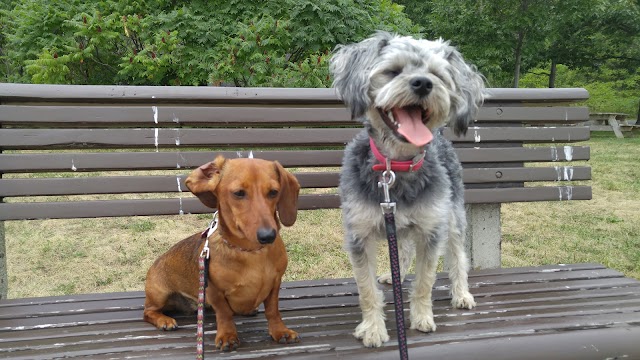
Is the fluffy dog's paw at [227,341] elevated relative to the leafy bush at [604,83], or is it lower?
lower

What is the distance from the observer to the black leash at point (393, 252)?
2.13 meters

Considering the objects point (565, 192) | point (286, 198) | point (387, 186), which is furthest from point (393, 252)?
point (565, 192)

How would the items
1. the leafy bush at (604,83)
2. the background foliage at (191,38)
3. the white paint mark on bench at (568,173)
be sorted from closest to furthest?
the white paint mark on bench at (568,173)
the background foliage at (191,38)
the leafy bush at (604,83)

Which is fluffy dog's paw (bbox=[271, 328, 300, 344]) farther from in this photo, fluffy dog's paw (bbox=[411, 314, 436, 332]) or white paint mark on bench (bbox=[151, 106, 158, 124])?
white paint mark on bench (bbox=[151, 106, 158, 124])

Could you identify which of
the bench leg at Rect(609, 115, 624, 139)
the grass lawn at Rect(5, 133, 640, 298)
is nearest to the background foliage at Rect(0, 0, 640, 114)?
the grass lawn at Rect(5, 133, 640, 298)

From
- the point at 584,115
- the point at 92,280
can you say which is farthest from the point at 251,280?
the point at 92,280

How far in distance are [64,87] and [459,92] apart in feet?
6.89

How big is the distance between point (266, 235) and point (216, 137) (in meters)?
1.20

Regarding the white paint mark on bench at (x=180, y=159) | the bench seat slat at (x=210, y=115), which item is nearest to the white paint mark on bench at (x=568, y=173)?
the bench seat slat at (x=210, y=115)

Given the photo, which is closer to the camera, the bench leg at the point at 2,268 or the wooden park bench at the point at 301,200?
the wooden park bench at the point at 301,200

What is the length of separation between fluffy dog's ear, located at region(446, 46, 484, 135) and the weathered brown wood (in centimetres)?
46

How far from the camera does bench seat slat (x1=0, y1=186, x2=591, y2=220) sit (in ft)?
9.77

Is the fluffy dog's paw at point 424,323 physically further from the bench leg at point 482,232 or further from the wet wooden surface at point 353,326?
the bench leg at point 482,232

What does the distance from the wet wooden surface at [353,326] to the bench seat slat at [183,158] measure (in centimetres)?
72
